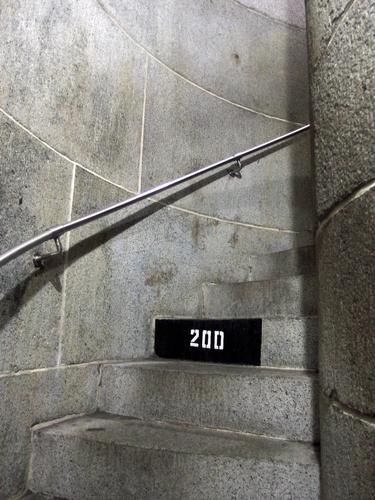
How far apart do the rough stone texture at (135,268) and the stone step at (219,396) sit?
214 millimetres

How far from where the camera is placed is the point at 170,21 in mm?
2443

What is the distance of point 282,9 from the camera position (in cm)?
309

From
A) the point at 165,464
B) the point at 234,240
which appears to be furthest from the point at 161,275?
the point at 165,464

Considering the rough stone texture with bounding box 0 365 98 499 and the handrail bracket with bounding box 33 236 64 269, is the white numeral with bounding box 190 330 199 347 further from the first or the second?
the handrail bracket with bounding box 33 236 64 269

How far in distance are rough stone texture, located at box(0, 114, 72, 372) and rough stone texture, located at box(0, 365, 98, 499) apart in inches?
2.2

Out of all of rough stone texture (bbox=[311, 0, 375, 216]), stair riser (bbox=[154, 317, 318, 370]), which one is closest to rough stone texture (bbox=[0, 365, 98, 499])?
stair riser (bbox=[154, 317, 318, 370])

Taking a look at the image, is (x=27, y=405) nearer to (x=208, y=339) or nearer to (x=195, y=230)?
(x=208, y=339)

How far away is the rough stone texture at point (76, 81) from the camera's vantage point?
1460 millimetres

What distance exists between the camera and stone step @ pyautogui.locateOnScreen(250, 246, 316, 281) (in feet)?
6.74

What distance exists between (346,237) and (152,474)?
0.86 m

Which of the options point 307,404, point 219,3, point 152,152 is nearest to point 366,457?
point 307,404

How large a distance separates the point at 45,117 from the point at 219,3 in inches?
72.6

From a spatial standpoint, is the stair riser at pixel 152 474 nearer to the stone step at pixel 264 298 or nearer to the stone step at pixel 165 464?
the stone step at pixel 165 464

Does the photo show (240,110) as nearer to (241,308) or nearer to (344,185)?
(241,308)
